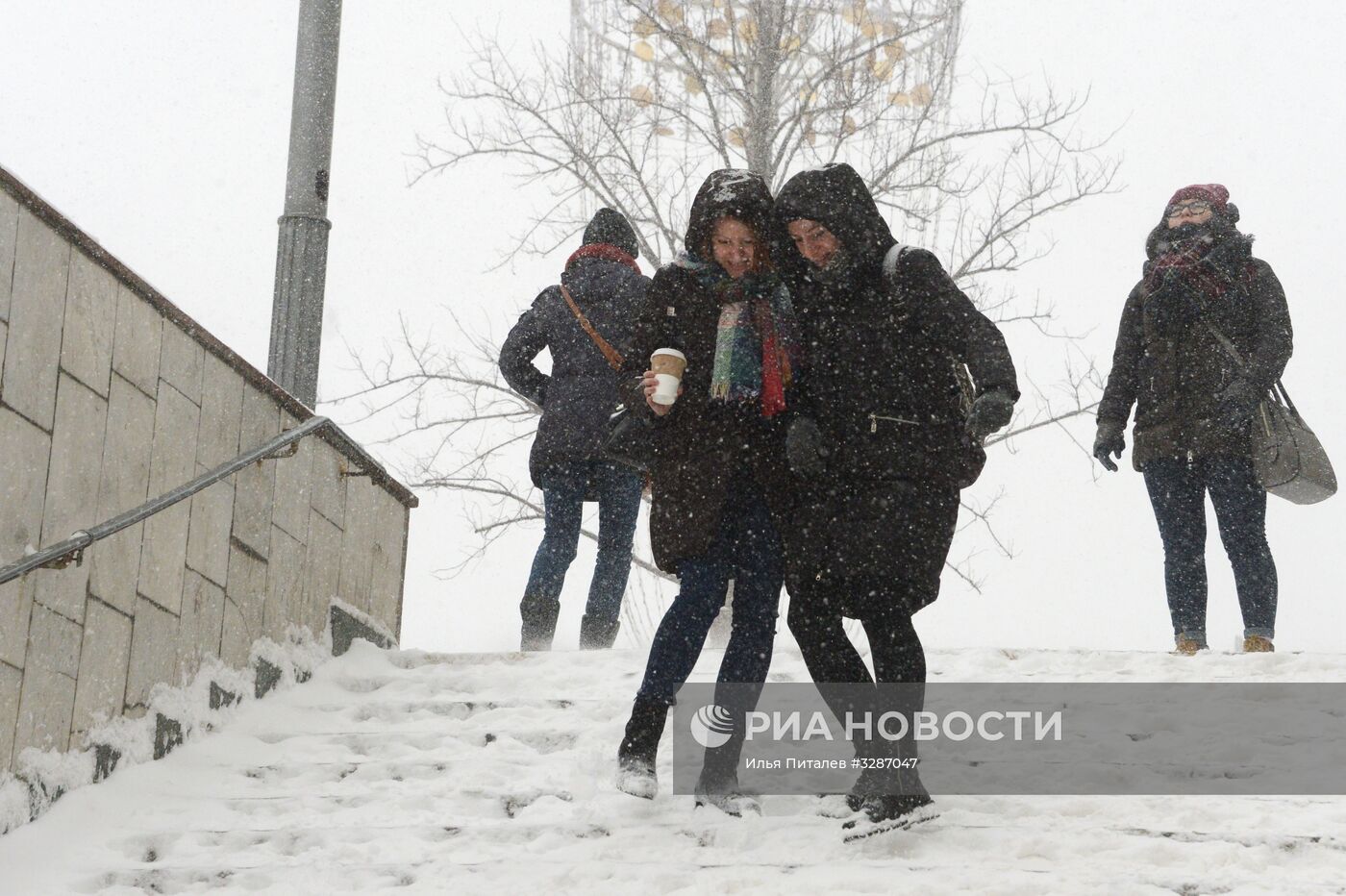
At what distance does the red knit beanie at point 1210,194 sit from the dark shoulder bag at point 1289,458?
0.80 m

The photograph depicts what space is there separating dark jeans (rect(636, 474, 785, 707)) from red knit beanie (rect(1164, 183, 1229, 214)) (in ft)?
9.67

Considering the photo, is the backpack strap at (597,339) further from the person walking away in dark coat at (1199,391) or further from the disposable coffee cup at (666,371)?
the disposable coffee cup at (666,371)

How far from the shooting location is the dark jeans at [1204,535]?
5.78 metres

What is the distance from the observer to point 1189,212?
242 inches

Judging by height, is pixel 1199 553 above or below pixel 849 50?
below

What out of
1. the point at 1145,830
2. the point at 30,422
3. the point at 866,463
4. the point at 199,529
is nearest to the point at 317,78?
the point at 199,529

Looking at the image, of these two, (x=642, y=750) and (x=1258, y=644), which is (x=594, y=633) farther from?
(x=1258, y=644)

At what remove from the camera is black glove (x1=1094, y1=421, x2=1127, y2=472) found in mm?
6008

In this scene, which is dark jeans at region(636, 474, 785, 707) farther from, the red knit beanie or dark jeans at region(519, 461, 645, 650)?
the red knit beanie

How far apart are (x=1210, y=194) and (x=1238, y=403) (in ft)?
2.96

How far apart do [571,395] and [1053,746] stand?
2.43m

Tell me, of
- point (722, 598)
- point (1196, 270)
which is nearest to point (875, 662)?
point (722, 598)

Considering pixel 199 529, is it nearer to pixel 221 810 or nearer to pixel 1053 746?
pixel 221 810

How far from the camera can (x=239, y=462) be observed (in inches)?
212
